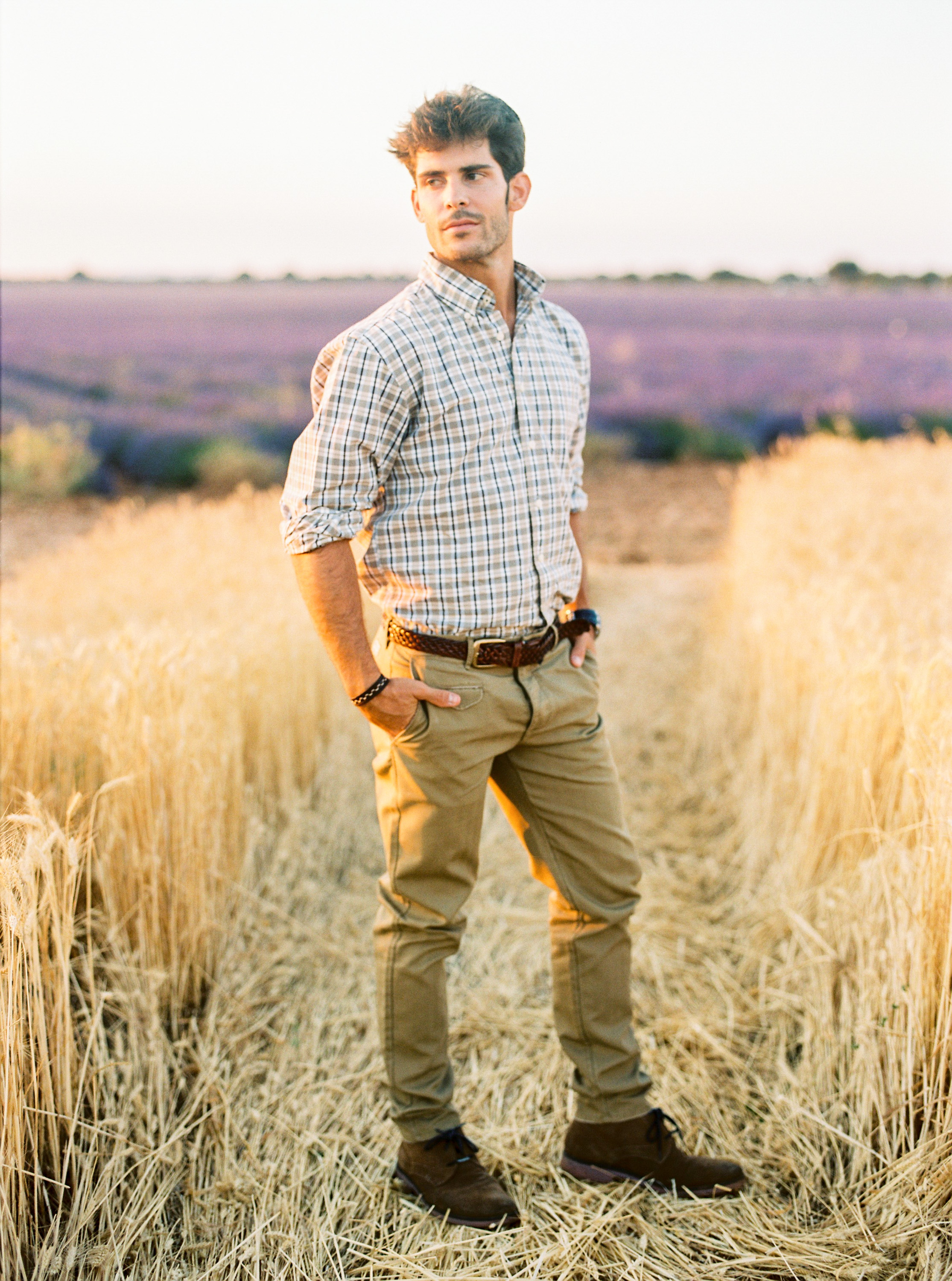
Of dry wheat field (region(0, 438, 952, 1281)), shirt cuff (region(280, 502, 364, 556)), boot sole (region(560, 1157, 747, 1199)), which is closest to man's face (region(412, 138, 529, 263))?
shirt cuff (region(280, 502, 364, 556))

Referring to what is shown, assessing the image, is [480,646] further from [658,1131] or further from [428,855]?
[658,1131]

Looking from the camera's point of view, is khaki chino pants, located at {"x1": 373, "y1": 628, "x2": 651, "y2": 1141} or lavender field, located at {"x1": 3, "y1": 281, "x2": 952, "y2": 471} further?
lavender field, located at {"x1": 3, "y1": 281, "x2": 952, "y2": 471}

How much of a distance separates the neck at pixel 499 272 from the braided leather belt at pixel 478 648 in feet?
1.81

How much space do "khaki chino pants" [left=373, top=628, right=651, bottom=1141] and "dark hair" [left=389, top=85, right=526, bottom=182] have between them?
2.72ft

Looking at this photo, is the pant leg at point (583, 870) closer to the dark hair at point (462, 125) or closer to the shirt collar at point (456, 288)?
the shirt collar at point (456, 288)

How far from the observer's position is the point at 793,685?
2904mm

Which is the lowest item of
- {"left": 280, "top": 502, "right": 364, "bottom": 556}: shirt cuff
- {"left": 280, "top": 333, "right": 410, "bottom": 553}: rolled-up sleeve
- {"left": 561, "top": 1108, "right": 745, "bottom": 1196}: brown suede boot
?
{"left": 561, "top": 1108, "right": 745, "bottom": 1196}: brown suede boot

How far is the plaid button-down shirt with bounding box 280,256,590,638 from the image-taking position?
1.51 metres

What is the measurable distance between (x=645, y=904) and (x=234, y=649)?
1397 millimetres

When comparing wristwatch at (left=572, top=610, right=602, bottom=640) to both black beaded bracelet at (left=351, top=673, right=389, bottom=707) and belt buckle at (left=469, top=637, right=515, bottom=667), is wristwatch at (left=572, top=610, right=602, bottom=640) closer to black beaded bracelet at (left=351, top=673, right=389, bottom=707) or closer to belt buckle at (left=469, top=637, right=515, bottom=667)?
belt buckle at (left=469, top=637, right=515, bottom=667)

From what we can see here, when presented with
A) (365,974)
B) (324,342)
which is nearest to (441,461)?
(365,974)

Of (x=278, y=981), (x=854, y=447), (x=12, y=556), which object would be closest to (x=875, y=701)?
(x=278, y=981)

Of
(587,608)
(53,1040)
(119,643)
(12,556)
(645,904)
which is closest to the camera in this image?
(53,1040)

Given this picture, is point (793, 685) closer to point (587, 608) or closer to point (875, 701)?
point (875, 701)
